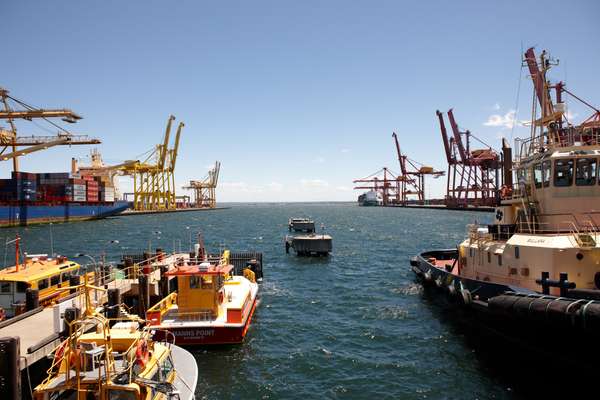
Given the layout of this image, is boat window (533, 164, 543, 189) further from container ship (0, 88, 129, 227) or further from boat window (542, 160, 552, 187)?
container ship (0, 88, 129, 227)

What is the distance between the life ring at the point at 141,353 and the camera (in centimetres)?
920

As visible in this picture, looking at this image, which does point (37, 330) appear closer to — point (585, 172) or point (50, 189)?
point (585, 172)

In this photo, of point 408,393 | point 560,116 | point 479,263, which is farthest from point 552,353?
point 560,116

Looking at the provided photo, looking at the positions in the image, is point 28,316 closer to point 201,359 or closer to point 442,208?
point 201,359

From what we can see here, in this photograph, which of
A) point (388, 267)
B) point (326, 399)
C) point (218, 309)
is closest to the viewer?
point (326, 399)

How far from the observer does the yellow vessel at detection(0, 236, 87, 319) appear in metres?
16.9

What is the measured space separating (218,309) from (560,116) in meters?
20.0

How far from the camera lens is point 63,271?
19.3 meters

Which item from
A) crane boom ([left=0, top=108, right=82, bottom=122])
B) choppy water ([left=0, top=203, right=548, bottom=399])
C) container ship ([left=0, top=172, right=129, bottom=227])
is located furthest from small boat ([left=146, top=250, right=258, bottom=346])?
container ship ([left=0, top=172, right=129, bottom=227])

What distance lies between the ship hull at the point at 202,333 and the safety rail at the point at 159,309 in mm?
452

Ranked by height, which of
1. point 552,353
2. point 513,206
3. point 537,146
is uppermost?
point 537,146

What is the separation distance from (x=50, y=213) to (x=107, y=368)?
95671mm

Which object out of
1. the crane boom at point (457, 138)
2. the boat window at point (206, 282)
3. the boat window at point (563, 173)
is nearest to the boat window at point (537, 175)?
the boat window at point (563, 173)

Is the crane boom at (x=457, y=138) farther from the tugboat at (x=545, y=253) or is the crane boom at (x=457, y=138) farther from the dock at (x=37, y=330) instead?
the dock at (x=37, y=330)
